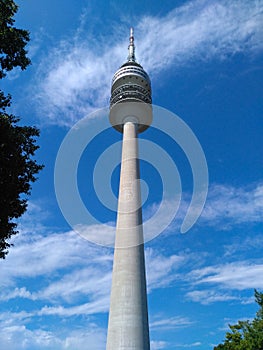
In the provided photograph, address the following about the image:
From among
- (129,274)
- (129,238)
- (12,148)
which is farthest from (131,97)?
(12,148)


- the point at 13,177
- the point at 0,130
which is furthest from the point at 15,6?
the point at 13,177

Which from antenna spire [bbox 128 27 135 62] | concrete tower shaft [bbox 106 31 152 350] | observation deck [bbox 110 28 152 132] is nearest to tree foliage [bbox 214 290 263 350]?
concrete tower shaft [bbox 106 31 152 350]

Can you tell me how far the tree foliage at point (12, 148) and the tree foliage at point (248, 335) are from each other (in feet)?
135

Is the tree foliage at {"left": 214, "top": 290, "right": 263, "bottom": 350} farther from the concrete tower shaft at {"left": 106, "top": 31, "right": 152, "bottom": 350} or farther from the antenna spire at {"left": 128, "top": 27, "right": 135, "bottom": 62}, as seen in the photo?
the antenna spire at {"left": 128, "top": 27, "right": 135, "bottom": 62}

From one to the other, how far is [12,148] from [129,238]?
93.0 ft

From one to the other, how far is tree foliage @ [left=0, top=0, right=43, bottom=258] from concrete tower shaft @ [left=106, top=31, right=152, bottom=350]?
22.3m

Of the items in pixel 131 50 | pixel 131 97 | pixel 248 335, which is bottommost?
pixel 248 335

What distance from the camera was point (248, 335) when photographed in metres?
48.1

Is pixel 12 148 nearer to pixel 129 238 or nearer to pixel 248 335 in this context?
pixel 129 238

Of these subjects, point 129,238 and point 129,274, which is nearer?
point 129,274

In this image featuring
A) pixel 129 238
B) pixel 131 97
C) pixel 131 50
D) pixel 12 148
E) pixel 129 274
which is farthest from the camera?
pixel 131 50

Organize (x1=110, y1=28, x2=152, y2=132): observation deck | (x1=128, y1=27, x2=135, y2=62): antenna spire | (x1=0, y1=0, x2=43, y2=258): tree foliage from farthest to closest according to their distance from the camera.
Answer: (x1=128, y1=27, x2=135, y2=62): antenna spire
(x1=110, y1=28, x2=152, y2=132): observation deck
(x1=0, y1=0, x2=43, y2=258): tree foliage

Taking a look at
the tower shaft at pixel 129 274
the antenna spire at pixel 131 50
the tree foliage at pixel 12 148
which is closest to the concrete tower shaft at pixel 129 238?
the tower shaft at pixel 129 274

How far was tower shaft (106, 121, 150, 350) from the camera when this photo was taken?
120 ft
